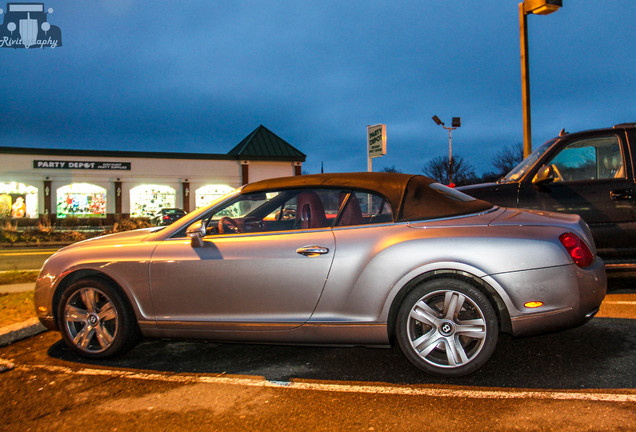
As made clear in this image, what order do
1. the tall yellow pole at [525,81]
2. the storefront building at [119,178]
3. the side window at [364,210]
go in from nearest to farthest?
the side window at [364,210]
the tall yellow pole at [525,81]
the storefront building at [119,178]

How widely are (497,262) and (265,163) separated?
39969 mm

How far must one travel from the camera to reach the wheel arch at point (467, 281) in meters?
3.64

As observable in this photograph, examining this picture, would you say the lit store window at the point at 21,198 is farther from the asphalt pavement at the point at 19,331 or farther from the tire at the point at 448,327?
the tire at the point at 448,327

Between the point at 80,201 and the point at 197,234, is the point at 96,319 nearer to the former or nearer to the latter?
the point at 197,234

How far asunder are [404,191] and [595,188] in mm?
3516

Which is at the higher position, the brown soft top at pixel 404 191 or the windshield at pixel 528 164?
the windshield at pixel 528 164

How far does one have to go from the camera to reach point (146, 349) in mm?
4840

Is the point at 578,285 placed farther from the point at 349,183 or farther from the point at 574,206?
the point at 574,206

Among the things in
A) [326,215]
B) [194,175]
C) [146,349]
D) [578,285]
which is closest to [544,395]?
[578,285]

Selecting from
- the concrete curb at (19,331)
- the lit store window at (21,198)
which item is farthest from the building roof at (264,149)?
the concrete curb at (19,331)

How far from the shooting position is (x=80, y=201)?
1532 inches

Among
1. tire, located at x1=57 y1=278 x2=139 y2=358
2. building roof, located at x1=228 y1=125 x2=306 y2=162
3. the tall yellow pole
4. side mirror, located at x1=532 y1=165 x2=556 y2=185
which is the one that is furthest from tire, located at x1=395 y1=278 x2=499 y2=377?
building roof, located at x1=228 y1=125 x2=306 y2=162

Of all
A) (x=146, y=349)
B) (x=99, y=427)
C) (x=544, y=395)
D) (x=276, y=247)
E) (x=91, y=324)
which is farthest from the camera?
(x=146, y=349)

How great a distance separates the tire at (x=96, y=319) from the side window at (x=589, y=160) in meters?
5.37
